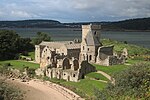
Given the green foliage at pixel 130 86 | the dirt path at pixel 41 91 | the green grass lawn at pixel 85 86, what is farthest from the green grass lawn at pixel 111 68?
the green foliage at pixel 130 86

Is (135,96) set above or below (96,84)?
above

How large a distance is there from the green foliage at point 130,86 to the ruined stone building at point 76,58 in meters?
19.4

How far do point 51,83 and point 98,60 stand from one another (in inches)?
452

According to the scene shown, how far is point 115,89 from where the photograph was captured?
26906 millimetres

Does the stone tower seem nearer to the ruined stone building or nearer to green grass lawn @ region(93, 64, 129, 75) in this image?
the ruined stone building

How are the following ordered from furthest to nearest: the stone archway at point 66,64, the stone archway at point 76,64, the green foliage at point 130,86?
the stone archway at point 66,64 → the stone archway at point 76,64 → the green foliage at point 130,86

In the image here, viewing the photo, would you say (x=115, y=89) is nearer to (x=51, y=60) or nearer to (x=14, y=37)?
(x=51, y=60)

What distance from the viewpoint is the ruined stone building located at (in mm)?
50219

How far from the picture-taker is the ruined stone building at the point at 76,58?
165ft

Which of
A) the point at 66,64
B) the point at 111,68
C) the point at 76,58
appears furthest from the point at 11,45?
the point at 111,68

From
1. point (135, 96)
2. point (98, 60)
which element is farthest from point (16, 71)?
point (135, 96)

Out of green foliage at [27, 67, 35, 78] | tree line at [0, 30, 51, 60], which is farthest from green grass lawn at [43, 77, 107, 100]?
tree line at [0, 30, 51, 60]

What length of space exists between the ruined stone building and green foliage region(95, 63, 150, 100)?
63.7 ft

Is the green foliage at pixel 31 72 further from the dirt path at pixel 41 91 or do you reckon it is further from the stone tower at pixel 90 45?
the stone tower at pixel 90 45
